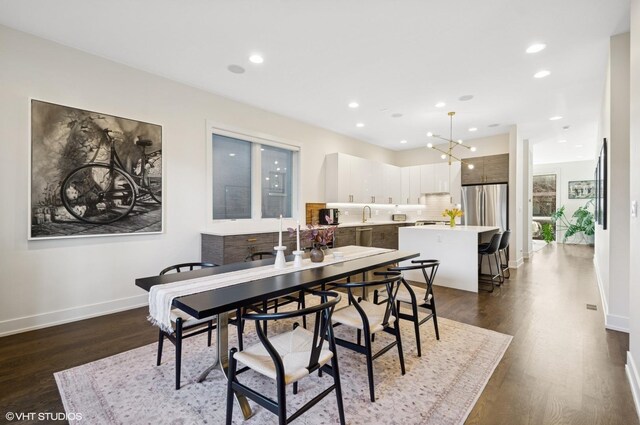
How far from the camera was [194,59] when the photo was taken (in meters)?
3.40

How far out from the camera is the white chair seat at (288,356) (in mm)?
1454

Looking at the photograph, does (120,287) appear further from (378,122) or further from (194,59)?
(378,122)

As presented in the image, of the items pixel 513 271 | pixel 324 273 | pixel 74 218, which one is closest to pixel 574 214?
pixel 513 271

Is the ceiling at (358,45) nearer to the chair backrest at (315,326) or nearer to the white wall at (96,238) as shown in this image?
the white wall at (96,238)

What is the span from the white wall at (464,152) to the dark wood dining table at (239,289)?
5.42m

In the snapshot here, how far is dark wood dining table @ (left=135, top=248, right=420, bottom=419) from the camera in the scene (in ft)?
5.28

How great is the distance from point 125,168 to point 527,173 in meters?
8.49

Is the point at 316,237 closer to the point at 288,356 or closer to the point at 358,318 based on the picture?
the point at 358,318

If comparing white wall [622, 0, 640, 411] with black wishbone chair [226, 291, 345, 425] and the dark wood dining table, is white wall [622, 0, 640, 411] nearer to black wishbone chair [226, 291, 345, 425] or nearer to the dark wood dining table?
the dark wood dining table

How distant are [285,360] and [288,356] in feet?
0.13

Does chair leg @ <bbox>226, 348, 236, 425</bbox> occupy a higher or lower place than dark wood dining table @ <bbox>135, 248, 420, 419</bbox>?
lower

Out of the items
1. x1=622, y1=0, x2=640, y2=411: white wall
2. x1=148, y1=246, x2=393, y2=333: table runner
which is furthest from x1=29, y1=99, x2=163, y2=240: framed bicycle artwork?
x1=622, y1=0, x2=640, y2=411: white wall

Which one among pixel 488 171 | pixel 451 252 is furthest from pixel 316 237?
pixel 488 171

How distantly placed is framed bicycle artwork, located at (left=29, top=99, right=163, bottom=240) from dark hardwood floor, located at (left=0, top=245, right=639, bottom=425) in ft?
3.48
